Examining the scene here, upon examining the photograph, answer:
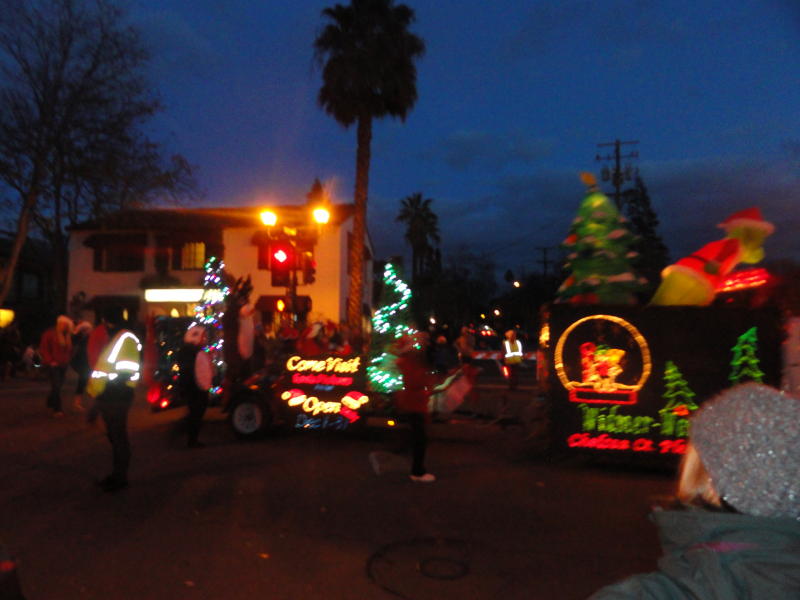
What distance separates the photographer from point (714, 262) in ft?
25.5

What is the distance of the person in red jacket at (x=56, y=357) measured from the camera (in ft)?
36.4

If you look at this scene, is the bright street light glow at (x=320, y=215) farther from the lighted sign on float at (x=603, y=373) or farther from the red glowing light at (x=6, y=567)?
the red glowing light at (x=6, y=567)

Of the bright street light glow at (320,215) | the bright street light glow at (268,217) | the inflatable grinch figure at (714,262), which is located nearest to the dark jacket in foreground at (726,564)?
the inflatable grinch figure at (714,262)

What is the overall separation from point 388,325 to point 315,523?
4.55 meters

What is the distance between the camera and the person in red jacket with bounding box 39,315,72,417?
11.1 meters

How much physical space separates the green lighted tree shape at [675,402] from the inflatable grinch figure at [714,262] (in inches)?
34.9

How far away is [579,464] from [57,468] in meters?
6.52

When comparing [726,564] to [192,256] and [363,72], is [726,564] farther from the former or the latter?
[192,256]

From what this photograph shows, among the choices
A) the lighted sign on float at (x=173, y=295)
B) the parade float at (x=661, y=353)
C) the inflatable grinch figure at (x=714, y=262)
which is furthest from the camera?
the lighted sign on float at (x=173, y=295)

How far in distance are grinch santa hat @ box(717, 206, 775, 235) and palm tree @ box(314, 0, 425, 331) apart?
46.0 feet

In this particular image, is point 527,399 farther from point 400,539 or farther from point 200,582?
point 200,582

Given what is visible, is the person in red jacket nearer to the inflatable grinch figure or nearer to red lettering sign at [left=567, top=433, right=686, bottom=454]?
red lettering sign at [left=567, top=433, right=686, bottom=454]

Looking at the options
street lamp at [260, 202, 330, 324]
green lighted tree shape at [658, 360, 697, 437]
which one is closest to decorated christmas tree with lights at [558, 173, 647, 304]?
green lighted tree shape at [658, 360, 697, 437]

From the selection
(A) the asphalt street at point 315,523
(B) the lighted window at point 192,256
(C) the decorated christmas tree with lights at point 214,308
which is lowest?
(A) the asphalt street at point 315,523
